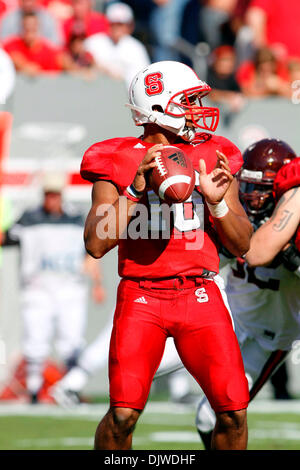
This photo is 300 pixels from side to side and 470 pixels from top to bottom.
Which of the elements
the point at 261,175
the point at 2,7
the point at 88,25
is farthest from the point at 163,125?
the point at 2,7

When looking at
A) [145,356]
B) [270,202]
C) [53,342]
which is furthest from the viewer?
[53,342]

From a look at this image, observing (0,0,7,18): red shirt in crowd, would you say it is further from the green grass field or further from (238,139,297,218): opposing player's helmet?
(238,139,297,218): opposing player's helmet

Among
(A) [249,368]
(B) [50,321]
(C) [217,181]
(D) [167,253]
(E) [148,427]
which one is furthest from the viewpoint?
(B) [50,321]

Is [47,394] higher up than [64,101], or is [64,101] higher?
[64,101]

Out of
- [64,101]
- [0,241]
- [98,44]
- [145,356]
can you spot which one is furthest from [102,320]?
[145,356]

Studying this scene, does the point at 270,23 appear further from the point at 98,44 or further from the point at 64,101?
the point at 64,101

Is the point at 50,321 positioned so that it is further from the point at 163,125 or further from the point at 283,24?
the point at 163,125

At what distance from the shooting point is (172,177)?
3.50m

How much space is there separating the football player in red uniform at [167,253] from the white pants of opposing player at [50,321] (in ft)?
13.4

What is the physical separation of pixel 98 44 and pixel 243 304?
182 inches

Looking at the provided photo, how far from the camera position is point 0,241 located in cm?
816

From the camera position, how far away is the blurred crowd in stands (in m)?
8.59

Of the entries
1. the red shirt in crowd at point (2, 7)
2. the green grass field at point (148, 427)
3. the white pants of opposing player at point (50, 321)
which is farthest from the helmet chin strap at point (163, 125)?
the red shirt in crowd at point (2, 7)

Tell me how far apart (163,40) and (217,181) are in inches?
226
